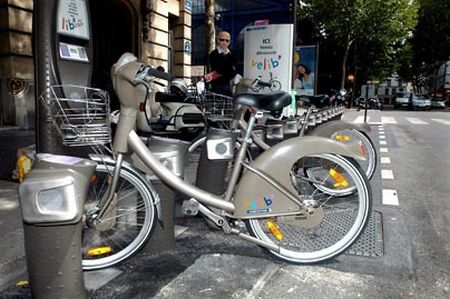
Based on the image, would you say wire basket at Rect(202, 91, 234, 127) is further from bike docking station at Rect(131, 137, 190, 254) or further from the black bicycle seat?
the black bicycle seat

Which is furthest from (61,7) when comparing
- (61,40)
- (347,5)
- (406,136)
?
(347,5)

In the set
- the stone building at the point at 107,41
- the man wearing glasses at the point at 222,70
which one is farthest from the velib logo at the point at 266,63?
the man wearing glasses at the point at 222,70

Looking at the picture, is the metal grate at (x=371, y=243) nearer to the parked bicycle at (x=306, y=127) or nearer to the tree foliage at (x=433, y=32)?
the parked bicycle at (x=306, y=127)

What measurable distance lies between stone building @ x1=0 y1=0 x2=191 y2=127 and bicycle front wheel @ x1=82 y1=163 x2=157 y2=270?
24.2 feet

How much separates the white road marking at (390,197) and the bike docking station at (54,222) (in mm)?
3550

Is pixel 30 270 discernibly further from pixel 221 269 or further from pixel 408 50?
pixel 408 50

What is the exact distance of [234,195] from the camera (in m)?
2.83

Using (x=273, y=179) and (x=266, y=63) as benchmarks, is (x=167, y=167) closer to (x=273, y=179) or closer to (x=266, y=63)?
(x=273, y=179)

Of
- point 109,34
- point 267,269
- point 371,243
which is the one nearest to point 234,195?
point 267,269

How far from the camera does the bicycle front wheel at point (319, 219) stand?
2.95 meters

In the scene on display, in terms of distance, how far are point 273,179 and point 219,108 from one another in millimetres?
1181

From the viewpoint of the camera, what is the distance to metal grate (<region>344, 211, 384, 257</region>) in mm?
3236

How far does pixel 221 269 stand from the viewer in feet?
9.69

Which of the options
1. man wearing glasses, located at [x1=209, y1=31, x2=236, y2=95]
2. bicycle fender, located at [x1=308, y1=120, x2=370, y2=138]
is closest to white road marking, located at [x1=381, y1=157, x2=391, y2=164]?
bicycle fender, located at [x1=308, y1=120, x2=370, y2=138]
